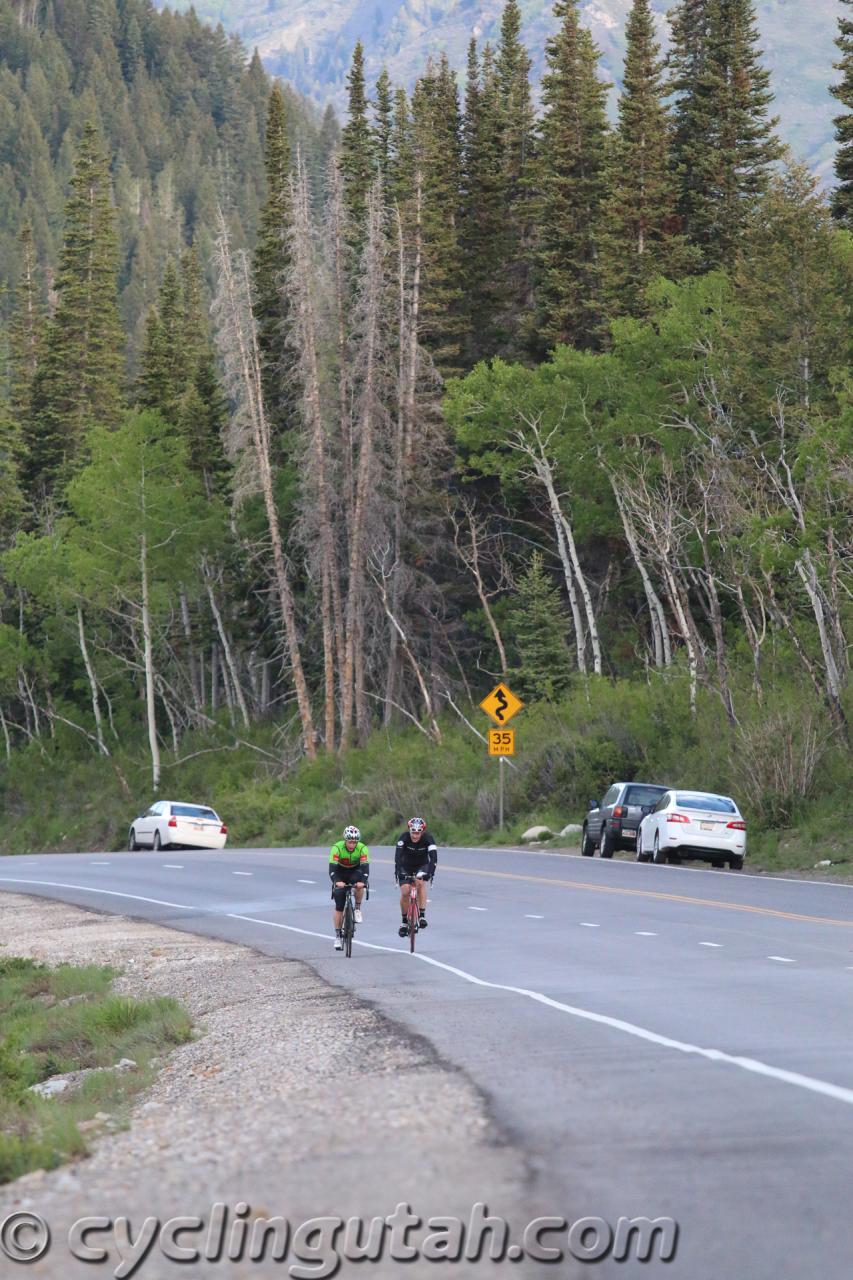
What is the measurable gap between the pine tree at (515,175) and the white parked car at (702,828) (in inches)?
1345

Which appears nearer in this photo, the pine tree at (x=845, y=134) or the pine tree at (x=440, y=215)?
the pine tree at (x=845, y=134)

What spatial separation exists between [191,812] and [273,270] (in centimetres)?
3003

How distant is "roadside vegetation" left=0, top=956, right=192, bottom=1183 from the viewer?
8995 millimetres

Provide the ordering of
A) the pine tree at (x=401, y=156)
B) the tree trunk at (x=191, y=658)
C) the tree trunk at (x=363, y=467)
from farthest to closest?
the tree trunk at (x=191, y=658) → the pine tree at (x=401, y=156) → the tree trunk at (x=363, y=467)

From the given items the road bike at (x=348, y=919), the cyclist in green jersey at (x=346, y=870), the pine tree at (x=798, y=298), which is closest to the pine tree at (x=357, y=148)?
the pine tree at (x=798, y=298)

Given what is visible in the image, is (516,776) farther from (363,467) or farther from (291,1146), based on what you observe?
(291,1146)

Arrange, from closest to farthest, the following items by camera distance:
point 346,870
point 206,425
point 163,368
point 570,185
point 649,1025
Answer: point 649,1025
point 346,870
point 570,185
point 206,425
point 163,368

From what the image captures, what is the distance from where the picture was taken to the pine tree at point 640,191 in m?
58.6

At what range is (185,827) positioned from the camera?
48438 mm

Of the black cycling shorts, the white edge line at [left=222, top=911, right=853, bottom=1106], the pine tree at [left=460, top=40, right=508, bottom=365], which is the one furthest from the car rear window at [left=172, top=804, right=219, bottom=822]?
the white edge line at [left=222, top=911, right=853, bottom=1106]

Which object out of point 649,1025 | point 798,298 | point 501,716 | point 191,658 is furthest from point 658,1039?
point 191,658

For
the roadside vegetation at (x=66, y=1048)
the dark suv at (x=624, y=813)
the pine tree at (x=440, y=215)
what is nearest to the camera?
the roadside vegetation at (x=66, y=1048)

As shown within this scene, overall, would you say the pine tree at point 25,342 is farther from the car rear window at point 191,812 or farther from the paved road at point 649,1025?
the paved road at point 649,1025

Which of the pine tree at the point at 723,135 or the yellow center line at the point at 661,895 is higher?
the pine tree at the point at 723,135
